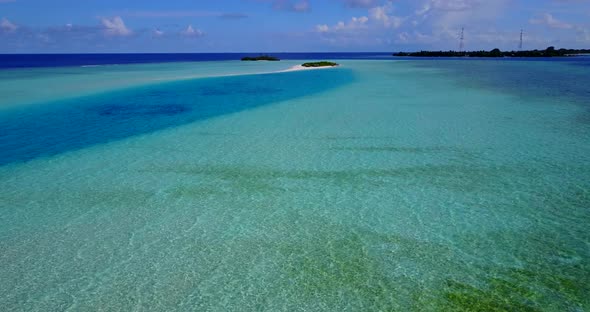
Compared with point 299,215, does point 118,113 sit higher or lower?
higher

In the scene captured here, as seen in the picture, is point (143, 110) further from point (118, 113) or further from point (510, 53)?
point (510, 53)

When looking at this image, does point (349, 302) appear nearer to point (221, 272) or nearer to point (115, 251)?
point (221, 272)

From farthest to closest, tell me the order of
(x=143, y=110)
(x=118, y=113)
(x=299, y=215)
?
(x=143, y=110) → (x=118, y=113) → (x=299, y=215)

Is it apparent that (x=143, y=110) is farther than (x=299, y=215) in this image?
Yes

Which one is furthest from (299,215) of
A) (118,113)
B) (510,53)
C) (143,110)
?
(510,53)

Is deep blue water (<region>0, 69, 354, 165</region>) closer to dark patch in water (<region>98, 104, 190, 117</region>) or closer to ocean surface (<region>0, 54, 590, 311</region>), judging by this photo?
dark patch in water (<region>98, 104, 190, 117</region>)

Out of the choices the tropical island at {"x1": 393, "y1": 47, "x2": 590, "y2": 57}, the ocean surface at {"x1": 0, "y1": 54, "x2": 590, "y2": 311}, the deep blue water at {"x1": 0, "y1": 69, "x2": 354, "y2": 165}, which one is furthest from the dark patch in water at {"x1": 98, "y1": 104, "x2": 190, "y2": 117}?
the tropical island at {"x1": 393, "y1": 47, "x2": 590, "y2": 57}

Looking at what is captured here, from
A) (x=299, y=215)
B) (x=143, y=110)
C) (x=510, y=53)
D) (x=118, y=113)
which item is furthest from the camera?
(x=510, y=53)

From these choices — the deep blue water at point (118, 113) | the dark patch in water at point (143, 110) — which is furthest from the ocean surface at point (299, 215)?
the dark patch in water at point (143, 110)
